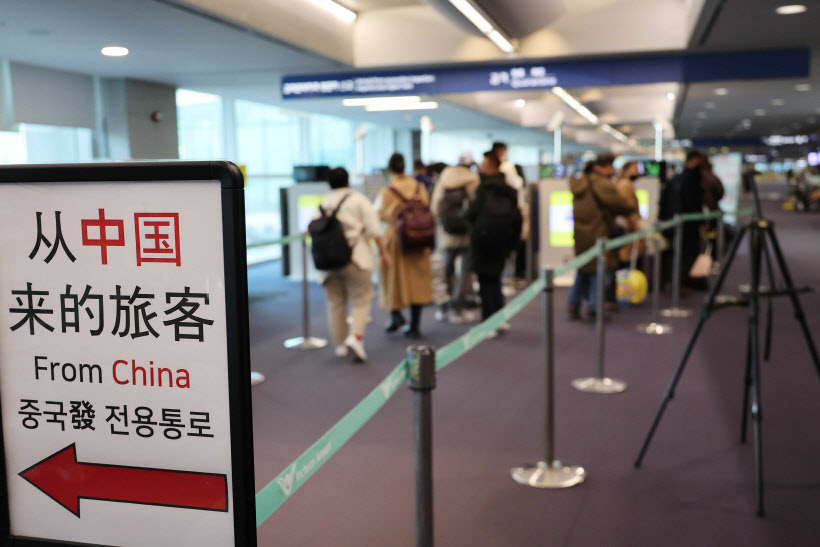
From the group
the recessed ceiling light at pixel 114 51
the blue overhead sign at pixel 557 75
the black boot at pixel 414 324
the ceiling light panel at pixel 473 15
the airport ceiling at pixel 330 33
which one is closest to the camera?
the airport ceiling at pixel 330 33

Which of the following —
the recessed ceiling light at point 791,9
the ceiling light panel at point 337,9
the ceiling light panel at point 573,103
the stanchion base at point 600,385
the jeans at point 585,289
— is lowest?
the stanchion base at point 600,385

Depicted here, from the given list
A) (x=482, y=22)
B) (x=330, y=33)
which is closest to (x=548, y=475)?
(x=482, y=22)

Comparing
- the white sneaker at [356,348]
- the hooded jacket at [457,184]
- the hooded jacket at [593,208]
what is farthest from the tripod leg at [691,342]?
the hooded jacket at [457,184]

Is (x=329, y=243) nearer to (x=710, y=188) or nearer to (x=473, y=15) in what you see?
(x=473, y=15)

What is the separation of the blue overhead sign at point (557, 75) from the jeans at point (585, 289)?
316 cm

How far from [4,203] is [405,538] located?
2379 mm

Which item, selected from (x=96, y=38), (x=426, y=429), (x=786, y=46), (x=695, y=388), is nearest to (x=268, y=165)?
(x=96, y=38)

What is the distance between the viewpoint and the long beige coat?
7246mm

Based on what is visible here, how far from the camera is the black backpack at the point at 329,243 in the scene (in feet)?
19.7

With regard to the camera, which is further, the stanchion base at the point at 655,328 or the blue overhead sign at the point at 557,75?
the blue overhead sign at the point at 557,75

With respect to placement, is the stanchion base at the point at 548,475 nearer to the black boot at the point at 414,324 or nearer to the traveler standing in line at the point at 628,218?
the black boot at the point at 414,324

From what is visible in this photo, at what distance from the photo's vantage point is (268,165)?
16828mm

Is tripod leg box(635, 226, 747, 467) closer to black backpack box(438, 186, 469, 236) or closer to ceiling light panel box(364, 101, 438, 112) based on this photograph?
black backpack box(438, 186, 469, 236)

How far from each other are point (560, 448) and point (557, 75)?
6.89 m
